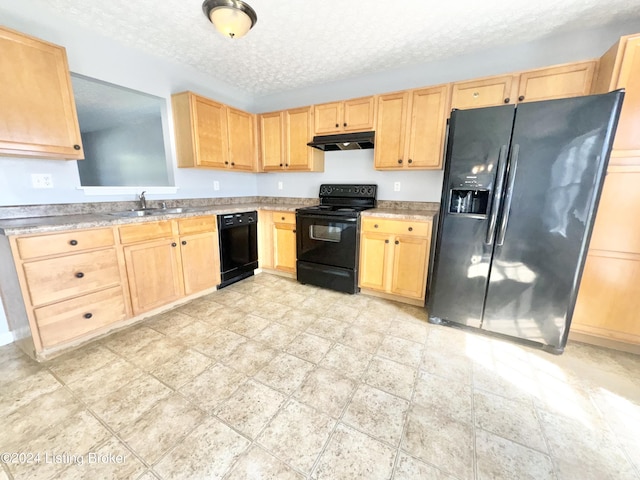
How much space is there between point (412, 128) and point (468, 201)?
3.24 feet

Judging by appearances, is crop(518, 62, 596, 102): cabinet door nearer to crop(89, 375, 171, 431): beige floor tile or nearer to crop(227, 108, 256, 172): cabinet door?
crop(227, 108, 256, 172): cabinet door

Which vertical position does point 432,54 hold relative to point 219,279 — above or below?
above

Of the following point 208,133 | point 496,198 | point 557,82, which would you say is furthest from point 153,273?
point 557,82

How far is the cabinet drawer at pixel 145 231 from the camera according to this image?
2055mm

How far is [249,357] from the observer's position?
5.99 ft

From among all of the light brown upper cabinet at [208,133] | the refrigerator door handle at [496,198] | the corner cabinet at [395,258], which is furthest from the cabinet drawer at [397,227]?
the light brown upper cabinet at [208,133]

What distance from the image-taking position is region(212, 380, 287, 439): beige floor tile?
1.30 meters

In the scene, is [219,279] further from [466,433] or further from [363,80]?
[363,80]

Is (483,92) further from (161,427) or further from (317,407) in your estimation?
(161,427)

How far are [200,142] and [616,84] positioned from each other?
348 centimetres

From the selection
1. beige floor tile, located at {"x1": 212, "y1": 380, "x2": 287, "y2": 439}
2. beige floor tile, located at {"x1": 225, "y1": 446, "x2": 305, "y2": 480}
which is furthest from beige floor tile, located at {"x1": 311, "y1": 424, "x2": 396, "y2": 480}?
beige floor tile, located at {"x1": 212, "y1": 380, "x2": 287, "y2": 439}

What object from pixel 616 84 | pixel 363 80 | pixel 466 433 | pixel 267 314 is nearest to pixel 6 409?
pixel 267 314

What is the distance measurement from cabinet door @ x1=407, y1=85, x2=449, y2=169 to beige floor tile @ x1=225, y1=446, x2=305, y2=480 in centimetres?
258

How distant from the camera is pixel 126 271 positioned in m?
2.11
